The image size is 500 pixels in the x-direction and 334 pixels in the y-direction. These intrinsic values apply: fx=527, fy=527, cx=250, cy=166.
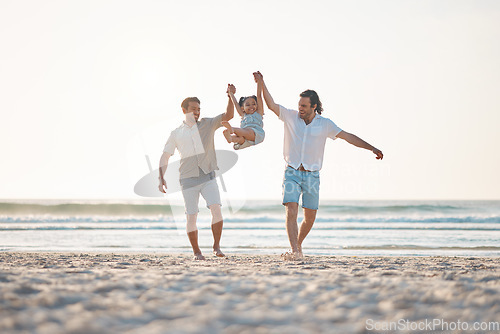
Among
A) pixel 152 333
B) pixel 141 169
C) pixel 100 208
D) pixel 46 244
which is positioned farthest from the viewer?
pixel 100 208

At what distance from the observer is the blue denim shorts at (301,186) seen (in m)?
5.84

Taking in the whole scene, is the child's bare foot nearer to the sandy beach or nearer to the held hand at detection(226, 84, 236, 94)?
the held hand at detection(226, 84, 236, 94)

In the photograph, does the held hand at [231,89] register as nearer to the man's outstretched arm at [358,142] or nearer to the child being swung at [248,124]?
the child being swung at [248,124]

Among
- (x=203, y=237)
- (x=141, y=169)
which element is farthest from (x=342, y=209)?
(x=141, y=169)

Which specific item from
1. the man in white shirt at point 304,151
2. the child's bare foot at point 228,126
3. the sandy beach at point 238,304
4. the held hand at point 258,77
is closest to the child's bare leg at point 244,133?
the child's bare foot at point 228,126

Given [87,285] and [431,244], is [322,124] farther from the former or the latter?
[431,244]

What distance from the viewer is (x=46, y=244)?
11.3m

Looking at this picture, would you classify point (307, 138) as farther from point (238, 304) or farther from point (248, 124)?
point (238, 304)

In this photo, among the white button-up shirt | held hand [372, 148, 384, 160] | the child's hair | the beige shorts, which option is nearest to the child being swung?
the child's hair

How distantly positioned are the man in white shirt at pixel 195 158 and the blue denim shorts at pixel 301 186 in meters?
1.02

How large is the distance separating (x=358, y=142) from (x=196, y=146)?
1.94 metres

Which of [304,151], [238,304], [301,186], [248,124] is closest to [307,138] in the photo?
[304,151]

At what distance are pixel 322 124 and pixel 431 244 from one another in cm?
683

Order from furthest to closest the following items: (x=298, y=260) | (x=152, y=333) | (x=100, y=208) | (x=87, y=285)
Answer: (x=100, y=208) → (x=298, y=260) → (x=87, y=285) → (x=152, y=333)
